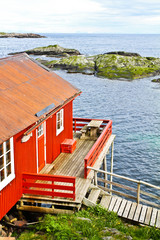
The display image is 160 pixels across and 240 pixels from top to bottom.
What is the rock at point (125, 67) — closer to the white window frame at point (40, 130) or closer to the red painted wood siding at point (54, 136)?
the red painted wood siding at point (54, 136)

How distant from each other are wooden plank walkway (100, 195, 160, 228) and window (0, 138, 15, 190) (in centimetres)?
405

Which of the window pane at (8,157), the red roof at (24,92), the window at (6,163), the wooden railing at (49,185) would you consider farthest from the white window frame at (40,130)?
the window pane at (8,157)

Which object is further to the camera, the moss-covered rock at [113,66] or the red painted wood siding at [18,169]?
the moss-covered rock at [113,66]

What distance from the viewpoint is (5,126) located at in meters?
9.20

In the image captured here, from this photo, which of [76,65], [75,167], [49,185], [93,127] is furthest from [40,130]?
[76,65]

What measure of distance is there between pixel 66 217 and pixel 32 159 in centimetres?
290

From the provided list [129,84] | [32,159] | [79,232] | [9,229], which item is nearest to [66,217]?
[79,232]

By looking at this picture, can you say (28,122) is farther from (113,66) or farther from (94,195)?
(113,66)

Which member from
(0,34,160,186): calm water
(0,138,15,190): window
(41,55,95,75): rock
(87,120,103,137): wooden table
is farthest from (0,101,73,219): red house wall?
(41,55,95,75): rock

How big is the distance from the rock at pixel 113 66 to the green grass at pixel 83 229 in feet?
168

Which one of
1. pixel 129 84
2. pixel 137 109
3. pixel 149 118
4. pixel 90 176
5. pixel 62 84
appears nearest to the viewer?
pixel 90 176

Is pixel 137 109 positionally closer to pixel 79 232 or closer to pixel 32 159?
pixel 32 159

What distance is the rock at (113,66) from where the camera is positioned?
6175 cm

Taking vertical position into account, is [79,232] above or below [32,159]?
below
